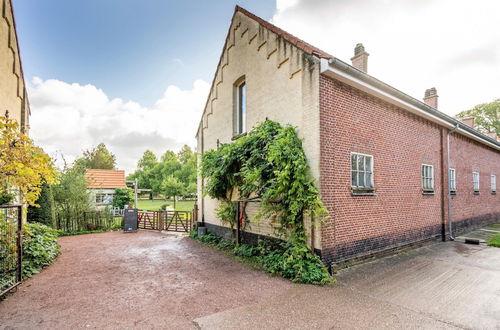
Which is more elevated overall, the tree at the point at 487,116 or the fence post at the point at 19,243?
the tree at the point at 487,116

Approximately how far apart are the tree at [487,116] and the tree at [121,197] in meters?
39.8

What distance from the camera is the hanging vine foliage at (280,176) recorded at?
5645mm

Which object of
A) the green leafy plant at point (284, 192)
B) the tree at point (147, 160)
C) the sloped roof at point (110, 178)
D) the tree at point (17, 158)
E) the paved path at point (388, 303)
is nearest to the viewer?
the paved path at point (388, 303)

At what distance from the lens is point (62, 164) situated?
14078 mm

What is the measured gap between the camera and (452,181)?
1049 cm

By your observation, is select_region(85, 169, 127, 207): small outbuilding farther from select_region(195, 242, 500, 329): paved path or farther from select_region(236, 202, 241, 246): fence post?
select_region(195, 242, 500, 329): paved path

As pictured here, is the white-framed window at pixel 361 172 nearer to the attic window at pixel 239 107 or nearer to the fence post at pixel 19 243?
the attic window at pixel 239 107

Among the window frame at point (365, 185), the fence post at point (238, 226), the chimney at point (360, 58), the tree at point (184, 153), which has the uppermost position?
the tree at point (184, 153)

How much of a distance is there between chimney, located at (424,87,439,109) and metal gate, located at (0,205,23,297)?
663 inches

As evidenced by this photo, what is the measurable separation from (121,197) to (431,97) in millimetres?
26894

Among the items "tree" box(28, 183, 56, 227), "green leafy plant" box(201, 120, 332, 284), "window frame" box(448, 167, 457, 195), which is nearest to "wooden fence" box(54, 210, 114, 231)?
"tree" box(28, 183, 56, 227)

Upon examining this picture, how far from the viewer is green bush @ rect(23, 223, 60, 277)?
20.1 ft

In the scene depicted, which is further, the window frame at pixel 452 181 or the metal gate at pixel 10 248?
the window frame at pixel 452 181

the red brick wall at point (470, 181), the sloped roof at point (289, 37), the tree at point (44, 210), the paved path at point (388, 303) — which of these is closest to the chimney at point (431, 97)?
the red brick wall at point (470, 181)
